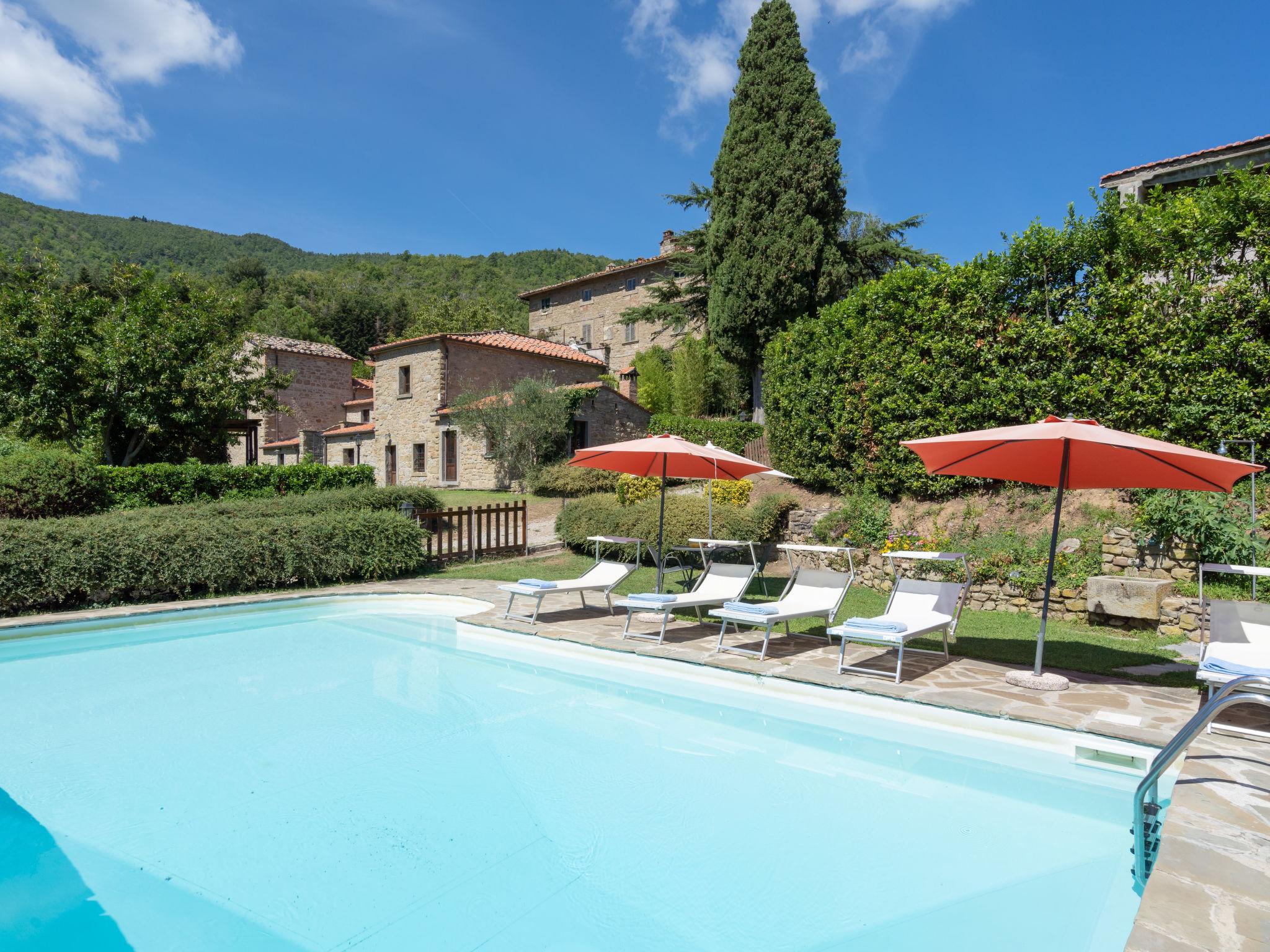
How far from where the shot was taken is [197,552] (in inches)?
386

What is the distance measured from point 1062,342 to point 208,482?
1773 centimetres

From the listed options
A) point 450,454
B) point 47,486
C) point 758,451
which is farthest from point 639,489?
point 450,454

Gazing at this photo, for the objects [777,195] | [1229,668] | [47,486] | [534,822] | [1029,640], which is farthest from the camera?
[777,195]

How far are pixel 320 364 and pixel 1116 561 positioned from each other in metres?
36.8

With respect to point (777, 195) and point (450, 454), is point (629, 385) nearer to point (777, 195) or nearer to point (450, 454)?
point (450, 454)

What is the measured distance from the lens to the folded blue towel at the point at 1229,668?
456 cm

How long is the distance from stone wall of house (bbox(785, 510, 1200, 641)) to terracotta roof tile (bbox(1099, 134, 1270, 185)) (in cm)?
957

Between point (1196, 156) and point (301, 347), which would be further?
point (301, 347)

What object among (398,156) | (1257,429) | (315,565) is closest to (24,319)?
(398,156)

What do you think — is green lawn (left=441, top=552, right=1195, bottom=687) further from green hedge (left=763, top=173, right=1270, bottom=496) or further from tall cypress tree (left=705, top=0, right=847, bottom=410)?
tall cypress tree (left=705, top=0, right=847, bottom=410)

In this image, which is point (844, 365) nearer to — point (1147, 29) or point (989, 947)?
point (1147, 29)

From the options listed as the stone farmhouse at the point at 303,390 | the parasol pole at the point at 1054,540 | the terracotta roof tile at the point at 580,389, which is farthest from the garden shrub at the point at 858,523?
the stone farmhouse at the point at 303,390

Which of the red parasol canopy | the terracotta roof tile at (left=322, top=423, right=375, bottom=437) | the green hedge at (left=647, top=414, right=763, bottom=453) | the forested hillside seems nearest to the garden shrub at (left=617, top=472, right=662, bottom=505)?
the green hedge at (left=647, top=414, right=763, bottom=453)

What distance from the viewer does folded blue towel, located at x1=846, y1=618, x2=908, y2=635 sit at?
19.6ft
